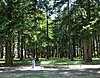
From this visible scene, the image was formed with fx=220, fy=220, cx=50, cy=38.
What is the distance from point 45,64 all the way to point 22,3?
733 centimetres

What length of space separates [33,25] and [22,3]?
2.78 m

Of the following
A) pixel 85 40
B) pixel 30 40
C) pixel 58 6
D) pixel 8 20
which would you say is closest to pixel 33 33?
pixel 30 40

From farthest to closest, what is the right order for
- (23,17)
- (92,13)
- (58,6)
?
1. (58,6)
2. (92,13)
3. (23,17)

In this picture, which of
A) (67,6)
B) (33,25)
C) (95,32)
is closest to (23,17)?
(33,25)

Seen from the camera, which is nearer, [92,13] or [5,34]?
[5,34]

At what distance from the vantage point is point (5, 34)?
2277 centimetres

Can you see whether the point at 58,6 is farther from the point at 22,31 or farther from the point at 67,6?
the point at 22,31

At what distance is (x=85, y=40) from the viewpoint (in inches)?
935

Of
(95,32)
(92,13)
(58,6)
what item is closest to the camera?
(95,32)

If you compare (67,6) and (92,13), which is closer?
(92,13)

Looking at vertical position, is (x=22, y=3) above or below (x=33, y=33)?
above

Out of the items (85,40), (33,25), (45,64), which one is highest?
(33,25)

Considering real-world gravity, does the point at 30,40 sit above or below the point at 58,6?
below

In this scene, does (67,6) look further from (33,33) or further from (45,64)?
(45,64)
